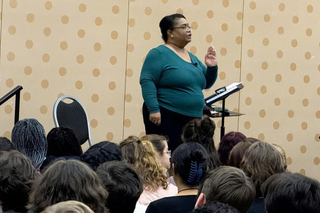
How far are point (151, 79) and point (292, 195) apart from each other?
227 centimetres

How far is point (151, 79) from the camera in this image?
387 centimetres

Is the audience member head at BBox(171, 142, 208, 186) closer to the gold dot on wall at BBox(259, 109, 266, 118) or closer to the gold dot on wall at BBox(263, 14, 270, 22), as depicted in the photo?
the gold dot on wall at BBox(259, 109, 266, 118)

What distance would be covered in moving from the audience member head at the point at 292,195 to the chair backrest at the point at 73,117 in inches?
104

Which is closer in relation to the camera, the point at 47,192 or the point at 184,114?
the point at 47,192

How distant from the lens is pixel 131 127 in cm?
553

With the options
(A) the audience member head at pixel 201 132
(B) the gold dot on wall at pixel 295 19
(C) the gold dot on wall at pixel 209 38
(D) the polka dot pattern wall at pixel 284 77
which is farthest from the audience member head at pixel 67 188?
(B) the gold dot on wall at pixel 295 19

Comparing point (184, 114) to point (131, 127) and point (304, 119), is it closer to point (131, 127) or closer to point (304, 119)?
point (131, 127)

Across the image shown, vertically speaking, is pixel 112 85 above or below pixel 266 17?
below

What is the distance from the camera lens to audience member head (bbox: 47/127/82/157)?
289 centimetres

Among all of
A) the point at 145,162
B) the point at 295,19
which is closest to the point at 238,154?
the point at 145,162

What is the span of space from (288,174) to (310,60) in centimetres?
461

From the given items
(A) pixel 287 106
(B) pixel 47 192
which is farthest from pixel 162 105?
(A) pixel 287 106

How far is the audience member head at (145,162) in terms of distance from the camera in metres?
2.66

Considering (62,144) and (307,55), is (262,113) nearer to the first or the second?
(307,55)
